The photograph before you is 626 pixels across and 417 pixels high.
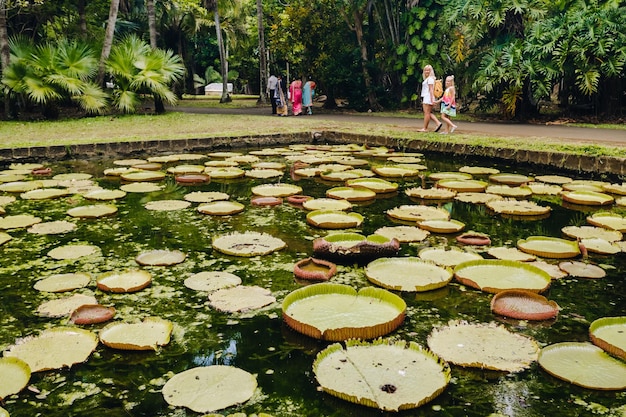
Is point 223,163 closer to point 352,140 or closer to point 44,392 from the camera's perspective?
point 352,140

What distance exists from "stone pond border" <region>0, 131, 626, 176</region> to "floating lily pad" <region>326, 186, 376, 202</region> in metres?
2.75

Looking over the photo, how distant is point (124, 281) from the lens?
3.10 meters

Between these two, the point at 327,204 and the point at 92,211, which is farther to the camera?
the point at 327,204

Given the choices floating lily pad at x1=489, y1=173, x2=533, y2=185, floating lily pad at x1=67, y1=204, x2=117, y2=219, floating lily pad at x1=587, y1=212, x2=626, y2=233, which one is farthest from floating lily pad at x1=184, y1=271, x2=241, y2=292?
floating lily pad at x1=489, y1=173, x2=533, y2=185

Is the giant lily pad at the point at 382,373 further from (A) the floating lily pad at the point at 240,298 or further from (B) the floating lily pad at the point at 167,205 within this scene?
(B) the floating lily pad at the point at 167,205

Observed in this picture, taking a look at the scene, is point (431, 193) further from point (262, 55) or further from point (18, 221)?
point (262, 55)

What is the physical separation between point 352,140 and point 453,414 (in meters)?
7.55

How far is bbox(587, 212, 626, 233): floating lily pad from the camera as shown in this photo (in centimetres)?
414

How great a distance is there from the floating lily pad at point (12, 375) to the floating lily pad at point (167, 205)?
2.62 metres

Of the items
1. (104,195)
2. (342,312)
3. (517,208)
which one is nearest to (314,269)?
(342,312)

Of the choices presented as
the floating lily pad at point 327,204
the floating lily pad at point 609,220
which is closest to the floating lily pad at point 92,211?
the floating lily pad at point 327,204

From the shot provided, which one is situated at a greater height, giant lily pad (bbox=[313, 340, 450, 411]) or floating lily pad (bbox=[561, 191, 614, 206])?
floating lily pad (bbox=[561, 191, 614, 206])

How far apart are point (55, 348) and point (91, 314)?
0.32 metres

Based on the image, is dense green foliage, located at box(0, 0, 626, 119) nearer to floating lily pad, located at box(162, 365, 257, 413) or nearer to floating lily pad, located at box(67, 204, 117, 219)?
floating lily pad, located at box(67, 204, 117, 219)
